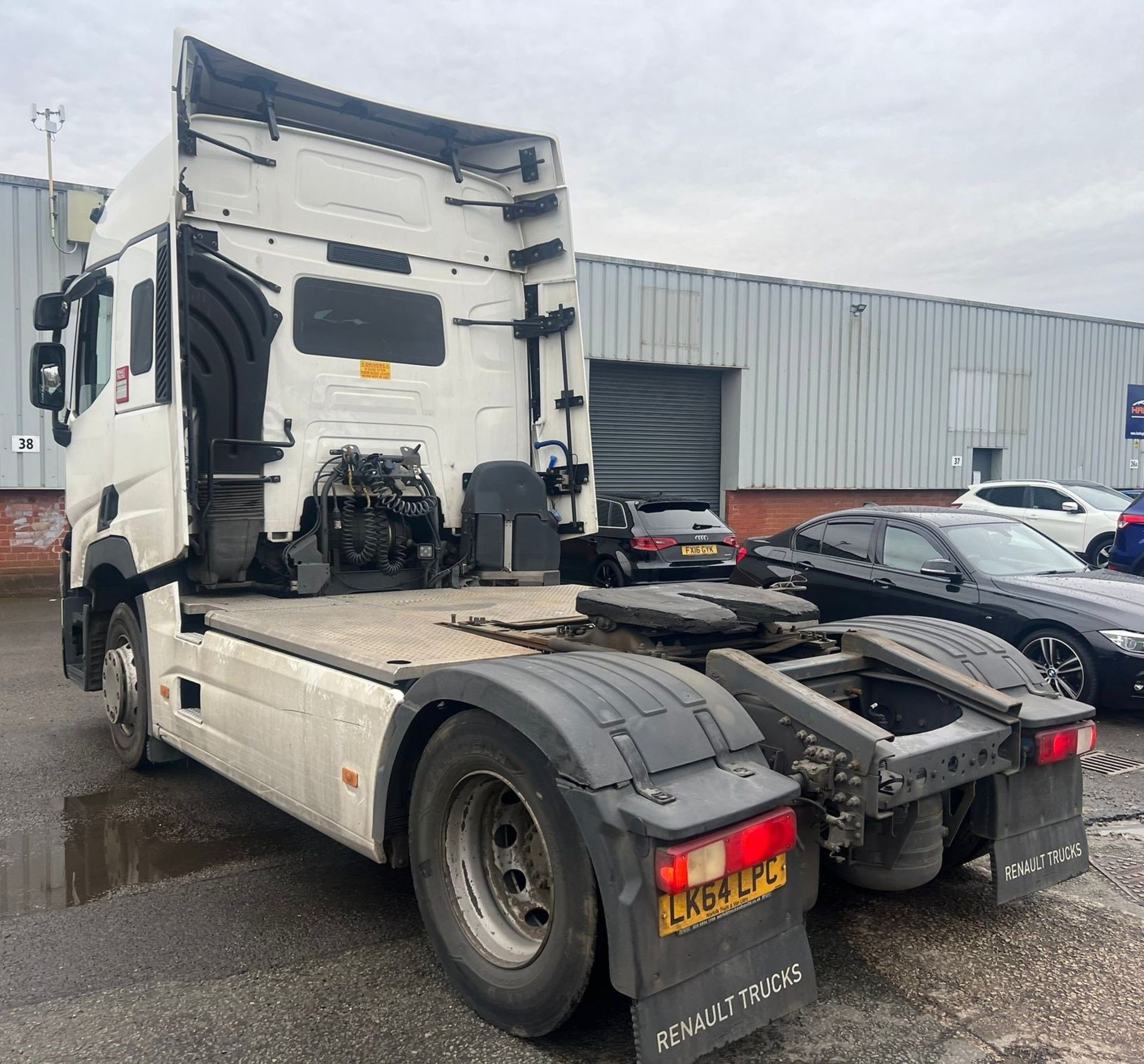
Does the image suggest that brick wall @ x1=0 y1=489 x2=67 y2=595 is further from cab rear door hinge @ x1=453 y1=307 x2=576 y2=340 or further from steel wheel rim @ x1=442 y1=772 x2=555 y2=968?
steel wheel rim @ x1=442 y1=772 x2=555 y2=968

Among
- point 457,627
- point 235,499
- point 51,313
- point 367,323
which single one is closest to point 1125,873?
point 457,627

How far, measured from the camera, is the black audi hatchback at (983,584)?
6801 mm

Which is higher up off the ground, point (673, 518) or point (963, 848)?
point (673, 518)

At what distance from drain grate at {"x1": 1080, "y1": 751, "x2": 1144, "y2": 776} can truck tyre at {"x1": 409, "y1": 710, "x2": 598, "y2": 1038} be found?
4047 millimetres

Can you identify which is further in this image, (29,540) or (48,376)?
(29,540)

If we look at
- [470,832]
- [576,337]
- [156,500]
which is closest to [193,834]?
[156,500]

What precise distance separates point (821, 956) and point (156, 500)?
152 inches

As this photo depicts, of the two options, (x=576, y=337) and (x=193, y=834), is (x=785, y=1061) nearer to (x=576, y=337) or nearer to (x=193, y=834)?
(x=193, y=834)

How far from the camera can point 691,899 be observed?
8.01 feet

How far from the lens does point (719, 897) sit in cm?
249

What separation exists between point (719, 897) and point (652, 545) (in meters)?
9.44

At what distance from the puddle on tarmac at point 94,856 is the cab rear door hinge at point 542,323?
132 inches

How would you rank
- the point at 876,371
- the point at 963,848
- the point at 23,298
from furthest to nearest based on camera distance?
the point at 876,371, the point at 23,298, the point at 963,848

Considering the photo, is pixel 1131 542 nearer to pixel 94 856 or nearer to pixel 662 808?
pixel 662 808
